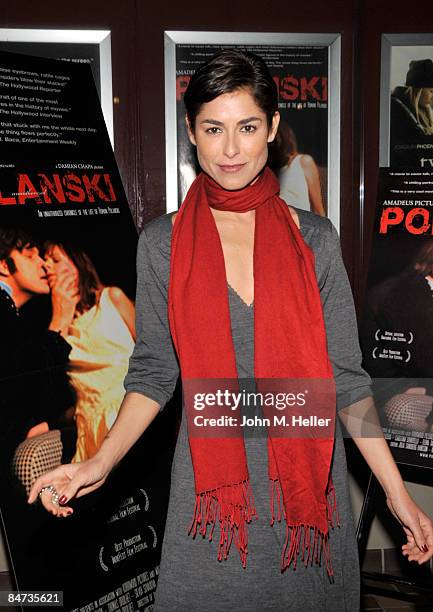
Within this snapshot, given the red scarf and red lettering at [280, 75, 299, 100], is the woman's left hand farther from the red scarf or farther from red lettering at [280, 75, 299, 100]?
red lettering at [280, 75, 299, 100]

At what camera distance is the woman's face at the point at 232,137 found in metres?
1.59

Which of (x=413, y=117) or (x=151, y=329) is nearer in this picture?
(x=151, y=329)

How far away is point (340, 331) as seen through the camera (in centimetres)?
168

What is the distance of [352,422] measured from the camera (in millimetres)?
1649

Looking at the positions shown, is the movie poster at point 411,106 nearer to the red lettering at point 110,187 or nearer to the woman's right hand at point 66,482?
the red lettering at point 110,187

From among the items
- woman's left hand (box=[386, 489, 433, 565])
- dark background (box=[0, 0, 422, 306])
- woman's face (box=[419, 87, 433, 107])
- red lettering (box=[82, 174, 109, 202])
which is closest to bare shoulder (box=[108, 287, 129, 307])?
red lettering (box=[82, 174, 109, 202])

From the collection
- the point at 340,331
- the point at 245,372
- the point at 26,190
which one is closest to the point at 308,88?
the point at 26,190

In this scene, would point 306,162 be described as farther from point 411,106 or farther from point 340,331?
point 340,331

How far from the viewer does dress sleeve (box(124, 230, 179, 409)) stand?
170 cm

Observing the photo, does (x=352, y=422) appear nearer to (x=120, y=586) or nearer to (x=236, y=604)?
(x=236, y=604)

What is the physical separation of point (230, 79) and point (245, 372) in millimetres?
591

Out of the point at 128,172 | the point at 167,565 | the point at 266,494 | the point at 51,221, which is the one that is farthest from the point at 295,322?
the point at 128,172

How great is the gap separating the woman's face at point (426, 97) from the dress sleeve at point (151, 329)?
1996mm

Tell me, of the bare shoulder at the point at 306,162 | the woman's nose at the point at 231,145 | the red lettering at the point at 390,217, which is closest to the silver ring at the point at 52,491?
the woman's nose at the point at 231,145
